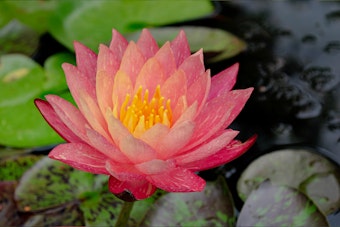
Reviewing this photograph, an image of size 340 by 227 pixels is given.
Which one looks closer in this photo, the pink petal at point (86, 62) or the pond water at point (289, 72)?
the pink petal at point (86, 62)

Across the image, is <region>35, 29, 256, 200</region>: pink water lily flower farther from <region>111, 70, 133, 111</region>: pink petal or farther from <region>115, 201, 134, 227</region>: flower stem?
<region>115, 201, 134, 227</region>: flower stem

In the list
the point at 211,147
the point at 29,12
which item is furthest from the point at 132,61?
the point at 29,12

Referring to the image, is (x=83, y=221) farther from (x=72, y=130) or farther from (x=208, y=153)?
(x=208, y=153)

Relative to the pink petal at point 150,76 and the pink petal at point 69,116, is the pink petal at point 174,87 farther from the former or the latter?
the pink petal at point 69,116

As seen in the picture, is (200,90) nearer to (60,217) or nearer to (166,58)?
(166,58)

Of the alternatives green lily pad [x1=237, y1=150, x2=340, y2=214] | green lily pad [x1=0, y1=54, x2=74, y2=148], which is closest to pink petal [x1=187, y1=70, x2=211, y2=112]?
green lily pad [x1=237, y1=150, x2=340, y2=214]

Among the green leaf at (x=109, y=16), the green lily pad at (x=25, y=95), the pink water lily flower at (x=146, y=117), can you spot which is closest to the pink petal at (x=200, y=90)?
the pink water lily flower at (x=146, y=117)

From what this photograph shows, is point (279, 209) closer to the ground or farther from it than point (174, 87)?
closer to the ground
